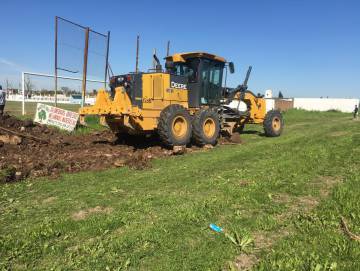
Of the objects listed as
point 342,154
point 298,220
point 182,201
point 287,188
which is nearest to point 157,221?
point 182,201

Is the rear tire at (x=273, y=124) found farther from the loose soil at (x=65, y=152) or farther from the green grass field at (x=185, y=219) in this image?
the green grass field at (x=185, y=219)

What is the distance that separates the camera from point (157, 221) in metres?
4.45

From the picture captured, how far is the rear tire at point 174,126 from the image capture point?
1009cm

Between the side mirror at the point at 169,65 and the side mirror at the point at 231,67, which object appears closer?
the side mirror at the point at 169,65

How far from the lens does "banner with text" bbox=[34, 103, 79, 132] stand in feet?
44.9

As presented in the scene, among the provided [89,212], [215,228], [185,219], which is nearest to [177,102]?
[89,212]

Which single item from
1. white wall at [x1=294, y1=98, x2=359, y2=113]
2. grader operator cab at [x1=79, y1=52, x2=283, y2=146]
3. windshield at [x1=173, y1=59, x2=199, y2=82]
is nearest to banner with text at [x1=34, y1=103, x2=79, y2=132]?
grader operator cab at [x1=79, y1=52, x2=283, y2=146]

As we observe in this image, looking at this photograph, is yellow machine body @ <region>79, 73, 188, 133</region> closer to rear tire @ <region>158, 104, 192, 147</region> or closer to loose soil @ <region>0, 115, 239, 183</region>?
rear tire @ <region>158, 104, 192, 147</region>

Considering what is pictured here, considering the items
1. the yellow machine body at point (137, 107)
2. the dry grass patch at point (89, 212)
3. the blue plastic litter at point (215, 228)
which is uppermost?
the yellow machine body at point (137, 107)

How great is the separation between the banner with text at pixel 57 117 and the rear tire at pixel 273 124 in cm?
769

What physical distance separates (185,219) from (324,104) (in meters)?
59.8

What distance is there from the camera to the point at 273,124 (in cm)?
1470

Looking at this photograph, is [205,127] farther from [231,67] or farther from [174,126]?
[231,67]

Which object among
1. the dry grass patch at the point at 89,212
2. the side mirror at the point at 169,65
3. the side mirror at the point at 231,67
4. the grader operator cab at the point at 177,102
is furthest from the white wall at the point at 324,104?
the dry grass patch at the point at 89,212
